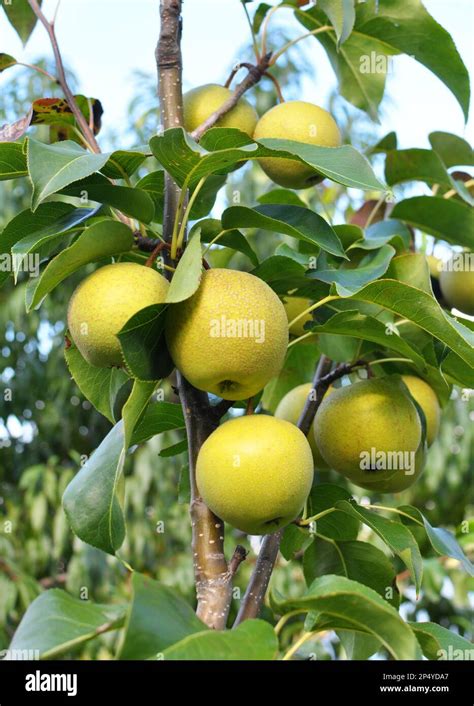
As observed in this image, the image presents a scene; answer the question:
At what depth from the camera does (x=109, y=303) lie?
2.37 feet

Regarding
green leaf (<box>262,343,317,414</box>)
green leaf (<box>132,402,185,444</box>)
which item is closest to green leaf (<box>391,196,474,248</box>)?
green leaf (<box>262,343,317,414</box>)

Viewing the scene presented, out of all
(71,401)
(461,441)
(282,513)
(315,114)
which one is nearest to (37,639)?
(282,513)

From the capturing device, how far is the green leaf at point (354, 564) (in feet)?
3.04

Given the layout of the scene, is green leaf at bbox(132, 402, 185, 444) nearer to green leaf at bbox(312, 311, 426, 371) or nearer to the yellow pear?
green leaf at bbox(312, 311, 426, 371)

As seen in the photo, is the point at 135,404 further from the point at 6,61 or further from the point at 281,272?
the point at 6,61

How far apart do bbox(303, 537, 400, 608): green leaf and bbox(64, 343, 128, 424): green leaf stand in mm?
294

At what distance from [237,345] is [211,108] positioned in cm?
40

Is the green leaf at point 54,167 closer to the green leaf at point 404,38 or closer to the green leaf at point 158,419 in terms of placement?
the green leaf at point 158,419

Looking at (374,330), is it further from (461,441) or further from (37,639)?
(461,441)

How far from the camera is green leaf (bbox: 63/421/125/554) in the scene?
76 centimetres

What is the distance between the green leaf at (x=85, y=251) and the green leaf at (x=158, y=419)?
0.75 ft

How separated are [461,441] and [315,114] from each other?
10.1 ft

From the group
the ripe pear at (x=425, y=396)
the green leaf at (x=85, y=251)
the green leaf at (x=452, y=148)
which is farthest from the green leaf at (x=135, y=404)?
the green leaf at (x=452, y=148)

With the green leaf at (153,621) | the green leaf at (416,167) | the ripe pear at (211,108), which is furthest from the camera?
the green leaf at (416,167)
